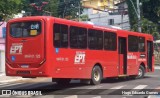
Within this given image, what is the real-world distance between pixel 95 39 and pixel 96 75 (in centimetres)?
182

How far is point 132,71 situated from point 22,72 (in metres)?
8.65

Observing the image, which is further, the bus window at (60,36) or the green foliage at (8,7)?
the green foliage at (8,7)

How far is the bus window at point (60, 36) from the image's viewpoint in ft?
51.8

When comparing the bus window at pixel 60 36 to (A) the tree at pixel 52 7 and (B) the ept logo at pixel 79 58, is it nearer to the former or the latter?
(B) the ept logo at pixel 79 58

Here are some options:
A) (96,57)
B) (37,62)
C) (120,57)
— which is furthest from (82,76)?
(120,57)

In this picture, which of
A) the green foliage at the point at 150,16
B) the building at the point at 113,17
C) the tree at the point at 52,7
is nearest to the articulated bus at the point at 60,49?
the green foliage at the point at 150,16

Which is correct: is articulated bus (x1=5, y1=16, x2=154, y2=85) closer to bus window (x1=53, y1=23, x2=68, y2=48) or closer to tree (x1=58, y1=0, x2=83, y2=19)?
bus window (x1=53, y1=23, x2=68, y2=48)

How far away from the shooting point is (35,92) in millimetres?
15742

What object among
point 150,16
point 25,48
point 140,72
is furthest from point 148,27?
point 25,48

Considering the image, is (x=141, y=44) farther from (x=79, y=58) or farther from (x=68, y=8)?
(x=68, y=8)

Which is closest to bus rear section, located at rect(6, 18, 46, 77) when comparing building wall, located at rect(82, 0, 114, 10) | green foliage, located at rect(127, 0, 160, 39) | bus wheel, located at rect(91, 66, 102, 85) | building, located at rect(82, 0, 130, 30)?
bus wheel, located at rect(91, 66, 102, 85)

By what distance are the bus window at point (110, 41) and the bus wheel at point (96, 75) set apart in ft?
4.39

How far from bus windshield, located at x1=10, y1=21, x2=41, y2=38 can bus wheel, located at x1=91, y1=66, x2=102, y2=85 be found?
13.8 ft

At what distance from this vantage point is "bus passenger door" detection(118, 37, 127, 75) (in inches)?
837
